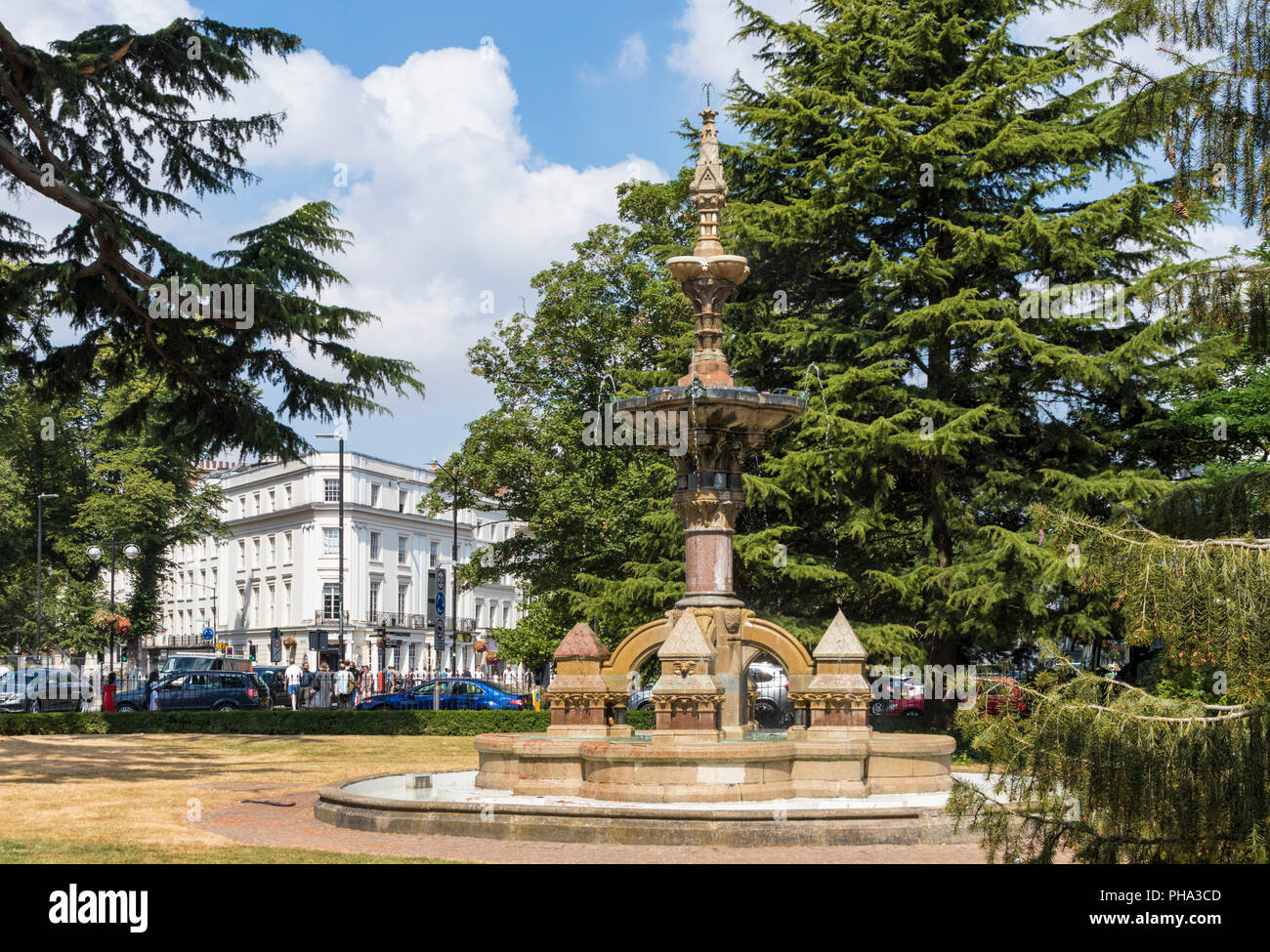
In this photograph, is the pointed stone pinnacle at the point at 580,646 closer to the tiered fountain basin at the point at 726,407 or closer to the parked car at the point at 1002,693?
the tiered fountain basin at the point at 726,407

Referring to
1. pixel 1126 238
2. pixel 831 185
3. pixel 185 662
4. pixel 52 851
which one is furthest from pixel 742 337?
pixel 185 662

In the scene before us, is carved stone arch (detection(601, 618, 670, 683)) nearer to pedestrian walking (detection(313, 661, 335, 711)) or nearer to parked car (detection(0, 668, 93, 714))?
pedestrian walking (detection(313, 661, 335, 711))

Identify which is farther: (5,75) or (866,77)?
(866,77)

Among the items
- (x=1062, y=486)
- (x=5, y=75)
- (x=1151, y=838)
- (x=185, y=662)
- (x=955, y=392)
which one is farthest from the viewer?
(x=185, y=662)

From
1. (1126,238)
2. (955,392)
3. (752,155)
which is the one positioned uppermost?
(752,155)

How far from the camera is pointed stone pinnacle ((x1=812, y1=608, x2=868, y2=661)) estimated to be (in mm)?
15578

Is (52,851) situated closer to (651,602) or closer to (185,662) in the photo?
(651,602)

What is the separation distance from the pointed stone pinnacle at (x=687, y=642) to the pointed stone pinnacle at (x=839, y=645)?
200 cm

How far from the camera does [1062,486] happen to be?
2539 cm

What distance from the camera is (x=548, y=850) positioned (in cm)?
1160

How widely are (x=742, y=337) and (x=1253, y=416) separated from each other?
10.9 meters

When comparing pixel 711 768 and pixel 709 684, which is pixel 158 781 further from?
pixel 711 768

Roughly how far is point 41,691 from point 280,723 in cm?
1855

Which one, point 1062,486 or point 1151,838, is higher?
point 1062,486
